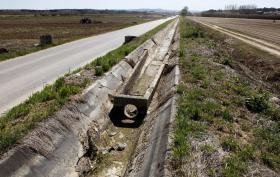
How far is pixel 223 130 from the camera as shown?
7.83m

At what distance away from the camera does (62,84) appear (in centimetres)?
1056

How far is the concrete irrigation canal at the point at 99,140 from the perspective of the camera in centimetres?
606

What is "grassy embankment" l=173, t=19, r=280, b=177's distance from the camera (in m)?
5.99

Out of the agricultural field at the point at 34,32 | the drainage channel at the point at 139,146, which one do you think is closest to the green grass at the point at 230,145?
the drainage channel at the point at 139,146

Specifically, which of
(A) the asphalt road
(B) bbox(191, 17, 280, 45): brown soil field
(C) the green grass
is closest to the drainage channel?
(C) the green grass

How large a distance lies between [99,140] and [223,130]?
122 inches

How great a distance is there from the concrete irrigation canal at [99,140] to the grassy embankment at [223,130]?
37cm

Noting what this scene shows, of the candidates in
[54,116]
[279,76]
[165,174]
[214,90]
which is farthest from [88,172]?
[279,76]

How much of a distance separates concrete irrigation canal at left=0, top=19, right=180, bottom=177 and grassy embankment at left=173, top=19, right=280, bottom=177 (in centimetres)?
37

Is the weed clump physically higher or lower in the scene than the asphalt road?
lower

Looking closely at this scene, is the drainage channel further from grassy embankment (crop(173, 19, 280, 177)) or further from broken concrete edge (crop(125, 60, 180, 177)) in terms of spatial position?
grassy embankment (crop(173, 19, 280, 177))

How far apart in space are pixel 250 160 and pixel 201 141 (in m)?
1.06

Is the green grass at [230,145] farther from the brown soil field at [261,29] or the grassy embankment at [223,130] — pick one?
the brown soil field at [261,29]

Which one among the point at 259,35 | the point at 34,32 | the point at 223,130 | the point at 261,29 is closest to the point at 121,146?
the point at 223,130
